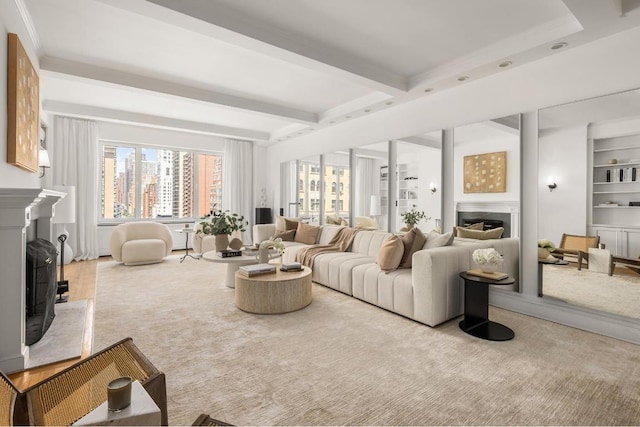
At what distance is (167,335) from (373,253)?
9.17ft

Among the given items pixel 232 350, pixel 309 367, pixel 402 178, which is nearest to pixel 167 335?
pixel 232 350

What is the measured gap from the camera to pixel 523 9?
271 cm

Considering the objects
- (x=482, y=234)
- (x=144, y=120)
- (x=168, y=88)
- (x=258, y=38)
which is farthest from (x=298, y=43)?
(x=144, y=120)

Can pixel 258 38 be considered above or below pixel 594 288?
above

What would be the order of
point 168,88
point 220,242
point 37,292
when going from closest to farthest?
1. point 37,292
2. point 220,242
3. point 168,88

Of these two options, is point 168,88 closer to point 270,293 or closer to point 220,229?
point 220,229

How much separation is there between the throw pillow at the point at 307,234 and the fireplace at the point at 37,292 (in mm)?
3529

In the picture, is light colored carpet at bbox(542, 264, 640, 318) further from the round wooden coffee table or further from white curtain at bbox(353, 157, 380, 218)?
white curtain at bbox(353, 157, 380, 218)

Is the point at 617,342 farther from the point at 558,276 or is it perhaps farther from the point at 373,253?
the point at 373,253

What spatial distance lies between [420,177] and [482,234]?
1178 mm

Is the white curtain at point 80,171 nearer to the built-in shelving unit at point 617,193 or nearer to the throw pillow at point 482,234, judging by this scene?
the throw pillow at point 482,234

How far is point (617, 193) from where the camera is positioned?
9.59 ft

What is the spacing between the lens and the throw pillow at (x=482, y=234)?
3.69 m

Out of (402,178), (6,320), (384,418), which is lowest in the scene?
(384,418)
